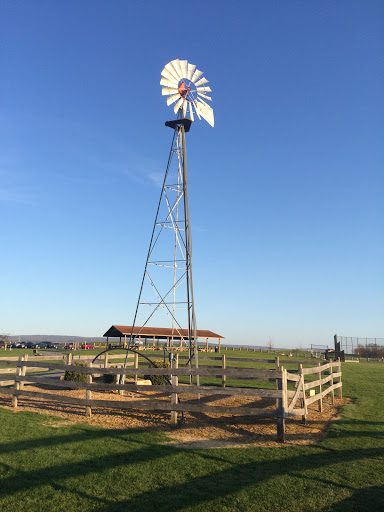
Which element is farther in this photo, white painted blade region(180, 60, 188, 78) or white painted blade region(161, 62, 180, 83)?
white painted blade region(180, 60, 188, 78)

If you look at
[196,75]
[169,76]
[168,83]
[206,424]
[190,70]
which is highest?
[190,70]

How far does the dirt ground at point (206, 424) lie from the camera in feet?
30.7

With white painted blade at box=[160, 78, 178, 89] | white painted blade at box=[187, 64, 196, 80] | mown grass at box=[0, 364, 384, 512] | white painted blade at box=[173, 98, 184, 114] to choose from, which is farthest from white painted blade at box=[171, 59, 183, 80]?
mown grass at box=[0, 364, 384, 512]

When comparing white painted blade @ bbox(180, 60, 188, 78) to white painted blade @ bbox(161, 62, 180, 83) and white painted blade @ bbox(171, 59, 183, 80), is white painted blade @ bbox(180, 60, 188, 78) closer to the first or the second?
white painted blade @ bbox(171, 59, 183, 80)

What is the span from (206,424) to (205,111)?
15.3m

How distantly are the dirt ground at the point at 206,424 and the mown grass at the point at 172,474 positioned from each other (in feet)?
1.89

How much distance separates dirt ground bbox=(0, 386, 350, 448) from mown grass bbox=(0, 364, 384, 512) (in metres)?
0.58

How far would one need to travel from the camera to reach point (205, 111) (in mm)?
20156

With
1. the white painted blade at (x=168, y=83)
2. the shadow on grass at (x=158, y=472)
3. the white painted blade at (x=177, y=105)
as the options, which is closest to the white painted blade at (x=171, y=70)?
the white painted blade at (x=168, y=83)

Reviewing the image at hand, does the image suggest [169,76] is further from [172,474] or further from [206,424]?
[172,474]

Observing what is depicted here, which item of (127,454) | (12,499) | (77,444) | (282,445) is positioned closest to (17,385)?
(77,444)

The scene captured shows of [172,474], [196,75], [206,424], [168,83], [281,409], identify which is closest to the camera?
[172,474]

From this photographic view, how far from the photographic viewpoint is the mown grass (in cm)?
563

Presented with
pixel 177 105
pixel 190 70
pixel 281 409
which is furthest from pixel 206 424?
pixel 190 70
